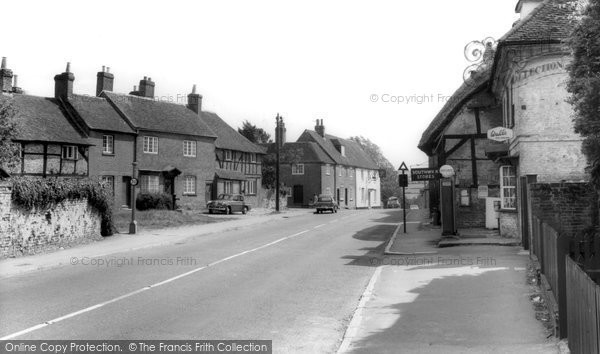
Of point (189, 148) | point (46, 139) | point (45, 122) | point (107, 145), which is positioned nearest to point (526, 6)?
point (46, 139)

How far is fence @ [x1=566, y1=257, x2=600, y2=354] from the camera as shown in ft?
14.4

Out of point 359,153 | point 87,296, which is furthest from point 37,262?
point 359,153

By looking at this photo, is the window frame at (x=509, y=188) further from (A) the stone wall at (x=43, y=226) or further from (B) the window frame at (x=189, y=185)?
(B) the window frame at (x=189, y=185)

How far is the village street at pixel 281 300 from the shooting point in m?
7.57

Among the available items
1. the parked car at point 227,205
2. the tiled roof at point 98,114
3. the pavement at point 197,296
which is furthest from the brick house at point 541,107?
the tiled roof at point 98,114

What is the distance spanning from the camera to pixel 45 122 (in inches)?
1372

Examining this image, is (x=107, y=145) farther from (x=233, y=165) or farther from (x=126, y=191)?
(x=233, y=165)

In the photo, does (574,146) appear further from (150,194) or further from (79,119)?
(79,119)

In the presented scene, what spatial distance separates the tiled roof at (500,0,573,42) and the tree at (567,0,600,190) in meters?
6.87

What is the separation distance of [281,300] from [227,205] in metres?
31.6

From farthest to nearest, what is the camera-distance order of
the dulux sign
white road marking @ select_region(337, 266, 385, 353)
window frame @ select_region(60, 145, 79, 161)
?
window frame @ select_region(60, 145, 79, 161), the dulux sign, white road marking @ select_region(337, 266, 385, 353)

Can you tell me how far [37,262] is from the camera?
50.1 feet

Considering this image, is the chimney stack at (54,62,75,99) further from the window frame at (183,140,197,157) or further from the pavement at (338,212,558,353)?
the pavement at (338,212,558,353)

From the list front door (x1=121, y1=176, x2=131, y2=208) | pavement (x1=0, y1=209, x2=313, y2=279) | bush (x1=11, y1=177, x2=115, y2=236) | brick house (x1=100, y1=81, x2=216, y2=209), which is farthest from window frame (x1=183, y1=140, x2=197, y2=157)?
bush (x1=11, y1=177, x2=115, y2=236)
